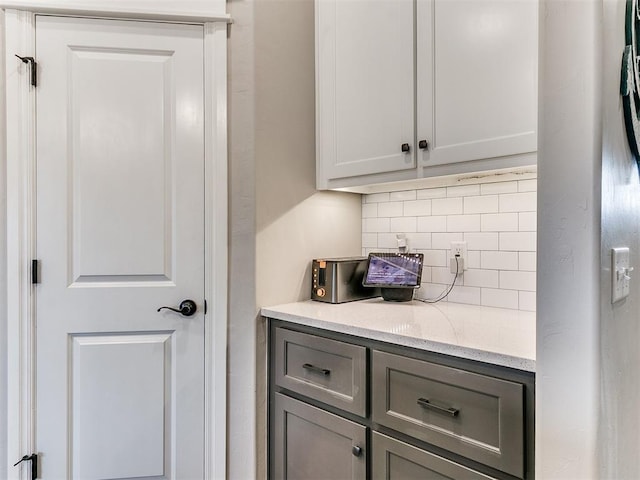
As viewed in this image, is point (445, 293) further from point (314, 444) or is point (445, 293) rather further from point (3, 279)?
point (3, 279)

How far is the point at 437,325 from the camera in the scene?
140 cm

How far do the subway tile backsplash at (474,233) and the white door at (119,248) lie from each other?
3.02 ft

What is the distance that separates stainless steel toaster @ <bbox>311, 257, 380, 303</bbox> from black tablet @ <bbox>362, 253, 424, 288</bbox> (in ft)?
0.16

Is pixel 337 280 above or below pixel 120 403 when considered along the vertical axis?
above

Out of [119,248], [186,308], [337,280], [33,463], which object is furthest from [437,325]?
[33,463]

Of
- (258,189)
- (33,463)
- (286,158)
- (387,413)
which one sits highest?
(286,158)

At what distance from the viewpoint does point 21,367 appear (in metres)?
1.56

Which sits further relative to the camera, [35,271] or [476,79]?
[35,271]

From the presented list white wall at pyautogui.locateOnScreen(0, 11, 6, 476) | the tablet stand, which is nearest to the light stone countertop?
the tablet stand

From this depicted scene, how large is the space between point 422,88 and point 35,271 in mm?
1568

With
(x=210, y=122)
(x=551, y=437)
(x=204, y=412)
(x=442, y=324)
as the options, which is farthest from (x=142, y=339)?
(x=551, y=437)

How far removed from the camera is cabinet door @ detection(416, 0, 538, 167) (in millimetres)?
1320

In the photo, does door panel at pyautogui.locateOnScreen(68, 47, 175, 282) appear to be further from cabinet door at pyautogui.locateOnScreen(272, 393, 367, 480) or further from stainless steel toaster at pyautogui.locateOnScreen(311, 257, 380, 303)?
cabinet door at pyautogui.locateOnScreen(272, 393, 367, 480)

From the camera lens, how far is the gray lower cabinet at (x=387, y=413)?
3.47ft
